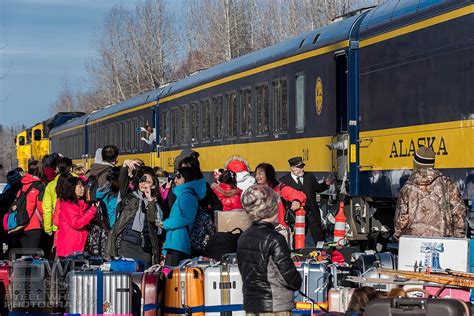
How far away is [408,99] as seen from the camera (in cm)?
1603

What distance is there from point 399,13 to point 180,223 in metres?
5.60

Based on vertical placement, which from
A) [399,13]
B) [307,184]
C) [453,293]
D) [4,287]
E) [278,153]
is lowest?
[4,287]

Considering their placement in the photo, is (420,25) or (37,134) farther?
(37,134)

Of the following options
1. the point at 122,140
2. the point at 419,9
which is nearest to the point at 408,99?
the point at 419,9

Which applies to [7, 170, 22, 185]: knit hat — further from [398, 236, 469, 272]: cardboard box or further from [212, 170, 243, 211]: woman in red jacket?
[398, 236, 469, 272]: cardboard box

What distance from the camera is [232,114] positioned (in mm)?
26094

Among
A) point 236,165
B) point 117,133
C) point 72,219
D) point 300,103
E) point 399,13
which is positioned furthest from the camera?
point 117,133

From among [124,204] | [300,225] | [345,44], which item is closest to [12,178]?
[300,225]

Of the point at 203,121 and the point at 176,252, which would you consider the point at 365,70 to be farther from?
the point at 203,121

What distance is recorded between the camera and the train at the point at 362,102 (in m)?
14.4

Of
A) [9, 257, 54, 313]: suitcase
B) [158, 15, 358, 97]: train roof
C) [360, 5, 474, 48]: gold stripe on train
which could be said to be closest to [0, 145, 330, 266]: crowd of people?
[9, 257, 54, 313]: suitcase

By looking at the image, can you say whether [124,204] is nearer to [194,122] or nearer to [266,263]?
[266,263]

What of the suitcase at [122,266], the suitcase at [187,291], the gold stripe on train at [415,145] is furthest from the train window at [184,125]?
the suitcase at [187,291]

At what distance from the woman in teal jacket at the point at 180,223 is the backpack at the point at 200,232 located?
17 centimetres
